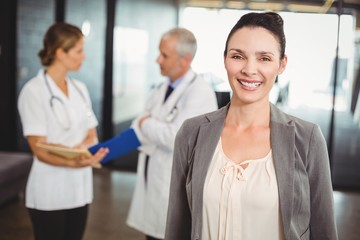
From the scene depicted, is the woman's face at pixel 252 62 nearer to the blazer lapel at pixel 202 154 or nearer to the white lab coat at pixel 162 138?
the blazer lapel at pixel 202 154

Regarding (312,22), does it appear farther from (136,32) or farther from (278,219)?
(278,219)

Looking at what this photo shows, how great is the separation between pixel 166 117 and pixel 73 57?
1.91 ft

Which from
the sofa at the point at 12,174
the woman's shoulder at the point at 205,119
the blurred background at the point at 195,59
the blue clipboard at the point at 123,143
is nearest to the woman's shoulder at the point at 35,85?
the blue clipboard at the point at 123,143

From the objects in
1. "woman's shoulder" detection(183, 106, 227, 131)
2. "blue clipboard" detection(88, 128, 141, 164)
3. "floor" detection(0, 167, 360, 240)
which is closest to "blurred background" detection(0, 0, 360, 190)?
"floor" detection(0, 167, 360, 240)

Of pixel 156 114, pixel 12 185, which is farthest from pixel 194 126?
pixel 12 185

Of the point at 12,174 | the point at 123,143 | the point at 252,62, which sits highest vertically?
the point at 252,62

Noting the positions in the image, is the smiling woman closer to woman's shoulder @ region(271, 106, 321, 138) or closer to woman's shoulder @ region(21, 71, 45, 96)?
woman's shoulder @ region(271, 106, 321, 138)

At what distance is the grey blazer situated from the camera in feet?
4.45

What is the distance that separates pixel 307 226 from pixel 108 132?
15.5 feet

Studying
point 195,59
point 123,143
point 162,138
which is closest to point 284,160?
point 162,138

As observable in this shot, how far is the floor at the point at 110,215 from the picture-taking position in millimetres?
3828

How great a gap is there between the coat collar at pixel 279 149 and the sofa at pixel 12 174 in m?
3.15

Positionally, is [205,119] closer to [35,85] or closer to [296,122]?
[296,122]

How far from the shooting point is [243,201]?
54.1 inches
